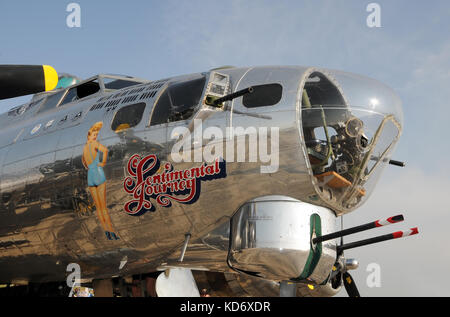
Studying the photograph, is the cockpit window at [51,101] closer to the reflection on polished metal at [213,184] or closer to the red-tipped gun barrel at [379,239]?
the reflection on polished metal at [213,184]

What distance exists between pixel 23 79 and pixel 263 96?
4223 mm

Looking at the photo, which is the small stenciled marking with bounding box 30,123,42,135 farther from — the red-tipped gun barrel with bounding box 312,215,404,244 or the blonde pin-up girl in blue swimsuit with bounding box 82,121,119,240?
the red-tipped gun barrel with bounding box 312,215,404,244

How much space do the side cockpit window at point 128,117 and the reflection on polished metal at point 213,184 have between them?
0.12 feet

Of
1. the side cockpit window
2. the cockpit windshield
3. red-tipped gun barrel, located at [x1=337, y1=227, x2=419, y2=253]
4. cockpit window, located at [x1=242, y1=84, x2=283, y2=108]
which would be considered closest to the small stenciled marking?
the side cockpit window

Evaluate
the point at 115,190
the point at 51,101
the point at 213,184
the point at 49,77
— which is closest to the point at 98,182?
the point at 115,190

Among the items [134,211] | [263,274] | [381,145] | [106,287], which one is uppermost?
[381,145]

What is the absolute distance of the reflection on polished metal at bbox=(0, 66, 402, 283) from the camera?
7152mm

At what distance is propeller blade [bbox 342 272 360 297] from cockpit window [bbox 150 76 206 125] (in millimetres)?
4004

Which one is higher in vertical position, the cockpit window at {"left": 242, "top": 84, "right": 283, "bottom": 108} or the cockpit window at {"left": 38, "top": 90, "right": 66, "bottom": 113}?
the cockpit window at {"left": 242, "top": 84, "right": 283, "bottom": 108}
